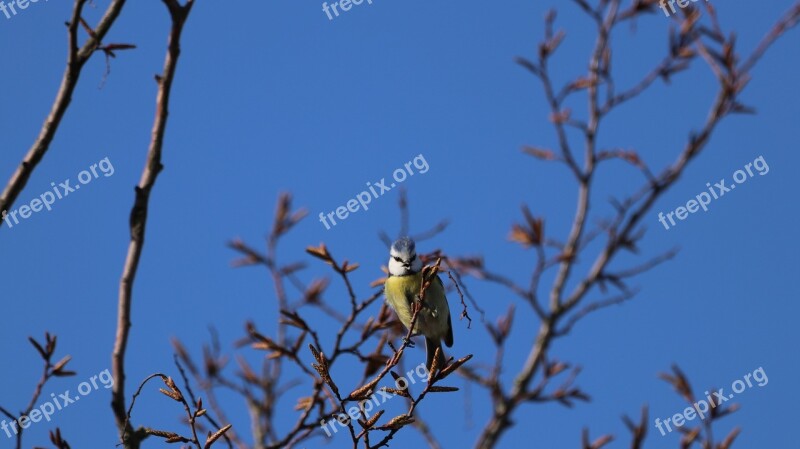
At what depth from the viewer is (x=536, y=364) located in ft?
15.6

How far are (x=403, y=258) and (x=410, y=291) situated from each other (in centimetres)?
22

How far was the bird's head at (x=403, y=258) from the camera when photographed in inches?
208

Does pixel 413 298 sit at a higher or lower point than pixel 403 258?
lower

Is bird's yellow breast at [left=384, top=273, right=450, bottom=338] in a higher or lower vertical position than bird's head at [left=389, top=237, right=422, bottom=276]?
lower

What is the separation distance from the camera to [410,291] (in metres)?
5.37

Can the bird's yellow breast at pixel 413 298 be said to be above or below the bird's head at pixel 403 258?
below

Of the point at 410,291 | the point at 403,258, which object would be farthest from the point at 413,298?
the point at 403,258

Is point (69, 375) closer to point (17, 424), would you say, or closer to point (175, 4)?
point (17, 424)

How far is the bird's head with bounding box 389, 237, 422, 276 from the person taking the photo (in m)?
5.27

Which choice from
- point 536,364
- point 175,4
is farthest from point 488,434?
point 175,4

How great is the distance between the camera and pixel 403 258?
529 cm

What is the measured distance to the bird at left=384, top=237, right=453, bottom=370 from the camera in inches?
208

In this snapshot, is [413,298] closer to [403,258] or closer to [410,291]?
[410,291]

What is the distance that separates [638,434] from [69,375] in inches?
82.3
